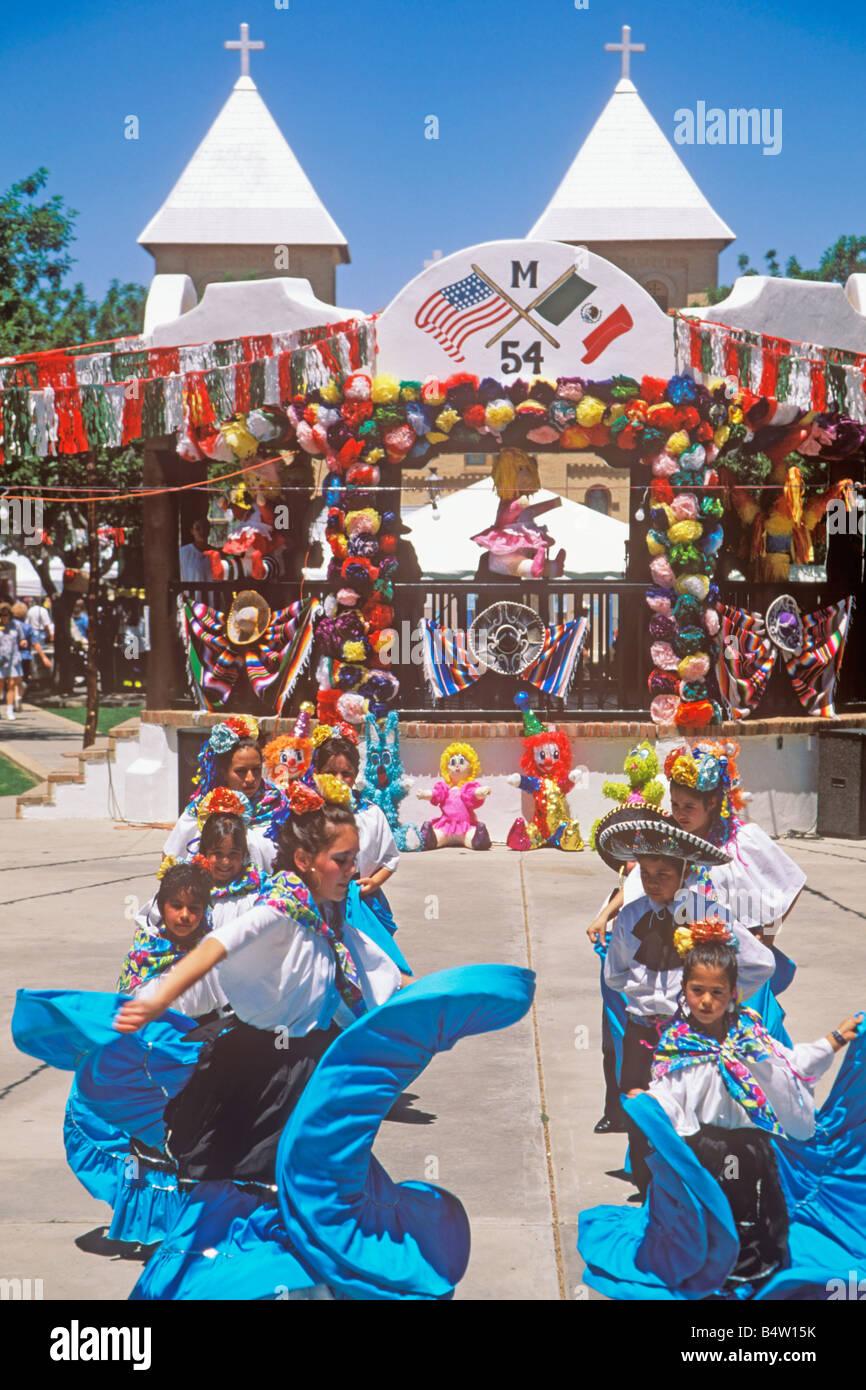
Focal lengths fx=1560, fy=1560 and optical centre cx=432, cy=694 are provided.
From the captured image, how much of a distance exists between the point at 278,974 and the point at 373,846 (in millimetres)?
2597

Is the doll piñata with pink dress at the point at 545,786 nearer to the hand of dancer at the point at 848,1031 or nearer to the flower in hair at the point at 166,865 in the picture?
the flower in hair at the point at 166,865

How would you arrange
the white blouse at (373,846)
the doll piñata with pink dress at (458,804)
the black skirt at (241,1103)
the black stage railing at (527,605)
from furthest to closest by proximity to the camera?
the black stage railing at (527,605)
the doll piñata with pink dress at (458,804)
the white blouse at (373,846)
the black skirt at (241,1103)

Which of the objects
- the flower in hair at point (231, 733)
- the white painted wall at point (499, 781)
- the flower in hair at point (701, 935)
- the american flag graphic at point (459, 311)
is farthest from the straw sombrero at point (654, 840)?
the american flag graphic at point (459, 311)

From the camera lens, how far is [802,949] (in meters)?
9.77

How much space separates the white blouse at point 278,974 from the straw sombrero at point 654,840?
1.29 m

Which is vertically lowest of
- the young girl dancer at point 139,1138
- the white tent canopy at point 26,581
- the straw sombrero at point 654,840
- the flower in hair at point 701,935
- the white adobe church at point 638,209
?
the white tent canopy at point 26,581

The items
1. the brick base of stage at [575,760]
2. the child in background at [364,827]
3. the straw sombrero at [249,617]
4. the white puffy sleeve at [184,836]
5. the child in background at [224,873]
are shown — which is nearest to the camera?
the child in background at [224,873]

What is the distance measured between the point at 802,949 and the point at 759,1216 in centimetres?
523

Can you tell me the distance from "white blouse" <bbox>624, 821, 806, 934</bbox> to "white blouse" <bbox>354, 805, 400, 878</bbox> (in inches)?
63.4

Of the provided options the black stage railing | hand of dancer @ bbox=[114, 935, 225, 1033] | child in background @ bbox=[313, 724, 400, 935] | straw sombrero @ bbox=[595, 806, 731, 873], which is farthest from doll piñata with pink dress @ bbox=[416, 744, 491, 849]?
hand of dancer @ bbox=[114, 935, 225, 1033]

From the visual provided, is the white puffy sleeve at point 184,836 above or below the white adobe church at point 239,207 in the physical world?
below

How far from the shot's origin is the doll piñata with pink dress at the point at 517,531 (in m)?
14.0

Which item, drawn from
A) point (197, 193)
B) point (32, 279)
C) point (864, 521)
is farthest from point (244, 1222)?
point (197, 193)

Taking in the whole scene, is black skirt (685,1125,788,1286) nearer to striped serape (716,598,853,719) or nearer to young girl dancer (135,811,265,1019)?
young girl dancer (135,811,265,1019)
